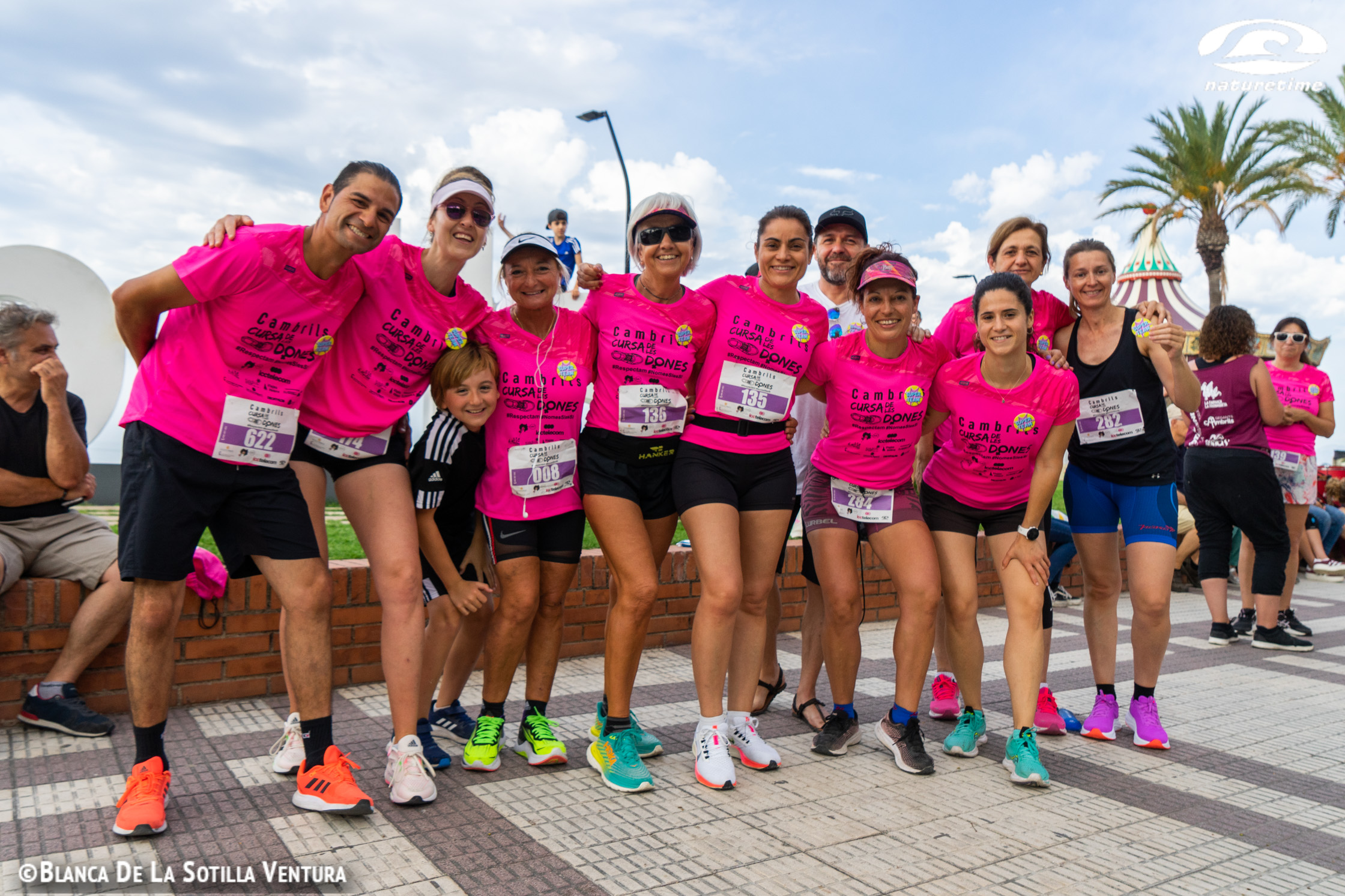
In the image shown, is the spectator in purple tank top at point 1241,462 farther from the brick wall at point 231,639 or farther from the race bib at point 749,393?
the race bib at point 749,393

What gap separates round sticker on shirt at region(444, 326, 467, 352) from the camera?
3197mm

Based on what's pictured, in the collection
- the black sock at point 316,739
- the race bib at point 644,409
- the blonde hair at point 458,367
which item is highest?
the blonde hair at point 458,367

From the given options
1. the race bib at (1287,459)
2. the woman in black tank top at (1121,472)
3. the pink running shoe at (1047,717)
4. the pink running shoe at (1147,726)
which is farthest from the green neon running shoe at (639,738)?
the race bib at (1287,459)

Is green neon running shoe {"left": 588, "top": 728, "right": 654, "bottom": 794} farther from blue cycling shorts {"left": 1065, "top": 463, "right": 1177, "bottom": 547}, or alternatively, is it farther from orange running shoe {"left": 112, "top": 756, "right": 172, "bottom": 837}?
blue cycling shorts {"left": 1065, "top": 463, "right": 1177, "bottom": 547}

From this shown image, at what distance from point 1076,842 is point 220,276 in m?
3.07

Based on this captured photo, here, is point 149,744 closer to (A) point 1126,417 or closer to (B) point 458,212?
(B) point 458,212

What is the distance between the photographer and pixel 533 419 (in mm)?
3277

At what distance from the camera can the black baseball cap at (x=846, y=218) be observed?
404 centimetres

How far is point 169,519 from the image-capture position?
2.71 metres

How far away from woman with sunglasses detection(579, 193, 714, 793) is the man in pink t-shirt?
0.87m

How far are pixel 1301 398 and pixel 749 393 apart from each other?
18.1 ft

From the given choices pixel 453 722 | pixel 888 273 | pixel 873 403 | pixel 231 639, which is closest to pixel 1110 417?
pixel 873 403

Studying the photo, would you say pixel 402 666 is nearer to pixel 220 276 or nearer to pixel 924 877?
pixel 220 276

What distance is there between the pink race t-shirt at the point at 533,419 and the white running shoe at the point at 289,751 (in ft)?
3.26
